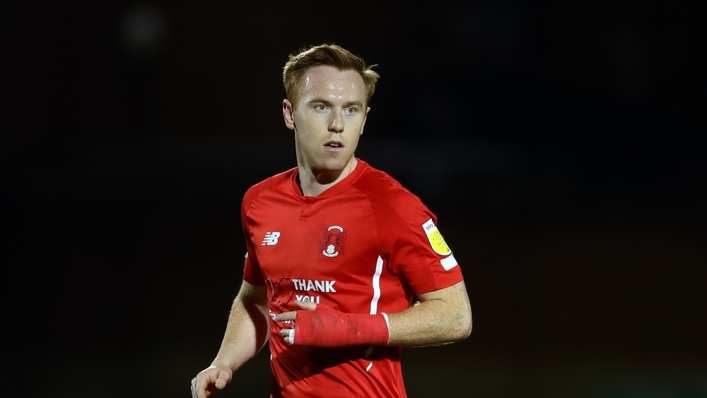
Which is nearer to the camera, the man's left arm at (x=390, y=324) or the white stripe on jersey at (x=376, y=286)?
the man's left arm at (x=390, y=324)

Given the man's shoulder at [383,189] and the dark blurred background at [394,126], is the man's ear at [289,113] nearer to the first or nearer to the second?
the man's shoulder at [383,189]

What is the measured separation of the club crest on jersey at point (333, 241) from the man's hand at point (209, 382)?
0.55 meters

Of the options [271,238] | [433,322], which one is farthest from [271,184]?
[433,322]

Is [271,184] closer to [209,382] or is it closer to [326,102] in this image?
[326,102]

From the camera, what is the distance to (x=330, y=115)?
9.16 feet

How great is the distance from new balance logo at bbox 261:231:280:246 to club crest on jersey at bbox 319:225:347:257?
0.21 meters

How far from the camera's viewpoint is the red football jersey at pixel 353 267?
2611 millimetres

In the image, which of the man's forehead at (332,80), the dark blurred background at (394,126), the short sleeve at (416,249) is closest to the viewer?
the short sleeve at (416,249)

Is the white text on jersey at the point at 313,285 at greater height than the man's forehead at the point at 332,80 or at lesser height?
lesser

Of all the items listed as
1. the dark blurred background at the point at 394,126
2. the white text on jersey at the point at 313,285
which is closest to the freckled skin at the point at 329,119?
the white text on jersey at the point at 313,285

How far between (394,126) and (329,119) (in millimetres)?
12489

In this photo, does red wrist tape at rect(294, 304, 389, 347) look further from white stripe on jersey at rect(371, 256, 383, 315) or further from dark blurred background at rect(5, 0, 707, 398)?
dark blurred background at rect(5, 0, 707, 398)

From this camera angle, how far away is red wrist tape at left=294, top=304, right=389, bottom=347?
2.46 meters

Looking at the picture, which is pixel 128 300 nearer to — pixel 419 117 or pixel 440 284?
pixel 440 284
